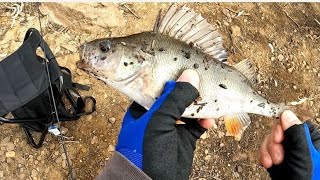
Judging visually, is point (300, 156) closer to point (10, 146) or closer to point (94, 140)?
point (94, 140)

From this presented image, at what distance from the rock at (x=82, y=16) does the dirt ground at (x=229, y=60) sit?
2 cm

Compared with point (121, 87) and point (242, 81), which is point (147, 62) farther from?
point (242, 81)

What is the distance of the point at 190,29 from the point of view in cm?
257

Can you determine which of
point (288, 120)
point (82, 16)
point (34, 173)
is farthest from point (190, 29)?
point (34, 173)

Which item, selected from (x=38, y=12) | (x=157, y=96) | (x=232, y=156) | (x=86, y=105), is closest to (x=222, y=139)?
(x=232, y=156)

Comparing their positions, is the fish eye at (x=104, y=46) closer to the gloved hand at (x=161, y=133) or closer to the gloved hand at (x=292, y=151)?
the gloved hand at (x=161, y=133)

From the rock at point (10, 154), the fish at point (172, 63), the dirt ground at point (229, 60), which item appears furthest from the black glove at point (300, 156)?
the rock at point (10, 154)

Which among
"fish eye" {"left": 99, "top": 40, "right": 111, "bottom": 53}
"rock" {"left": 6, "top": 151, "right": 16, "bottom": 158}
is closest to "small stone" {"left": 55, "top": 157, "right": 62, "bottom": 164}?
"rock" {"left": 6, "top": 151, "right": 16, "bottom": 158}

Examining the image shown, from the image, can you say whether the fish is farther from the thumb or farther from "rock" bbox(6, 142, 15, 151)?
"rock" bbox(6, 142, 15, 151)

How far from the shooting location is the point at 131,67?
250 centimetres

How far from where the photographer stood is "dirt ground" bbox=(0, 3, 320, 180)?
3.29m

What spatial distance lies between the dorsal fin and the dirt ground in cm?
104

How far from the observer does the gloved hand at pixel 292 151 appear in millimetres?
2529

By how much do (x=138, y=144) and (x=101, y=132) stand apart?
0.98 meters
